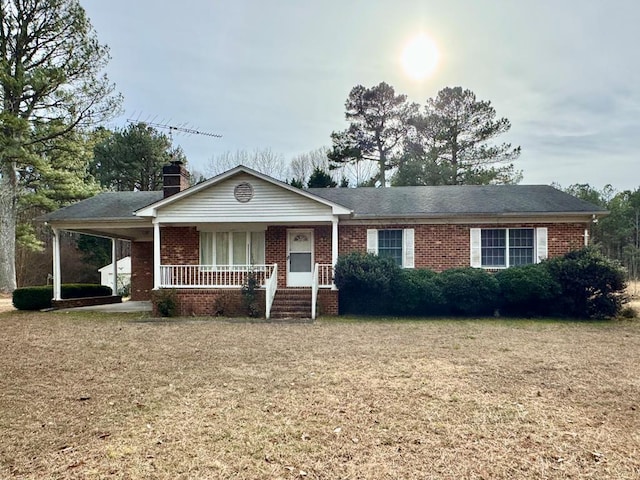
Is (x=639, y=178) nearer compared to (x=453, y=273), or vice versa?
(x=453, y=273)

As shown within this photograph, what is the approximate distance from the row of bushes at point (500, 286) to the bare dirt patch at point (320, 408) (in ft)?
10.9

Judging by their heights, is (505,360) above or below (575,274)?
below

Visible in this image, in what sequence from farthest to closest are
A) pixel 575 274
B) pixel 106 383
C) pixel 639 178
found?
pixel 639 178 → pixel 575 274 → pixel 106 383

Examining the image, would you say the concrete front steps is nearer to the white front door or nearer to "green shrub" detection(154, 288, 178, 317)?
the white front door

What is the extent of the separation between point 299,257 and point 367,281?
10.5 feet

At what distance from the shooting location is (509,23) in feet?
41.7

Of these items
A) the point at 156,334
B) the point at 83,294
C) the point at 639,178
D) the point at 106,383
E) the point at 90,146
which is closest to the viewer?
the point at 106,383

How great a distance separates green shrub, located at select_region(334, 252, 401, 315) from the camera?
1232cm

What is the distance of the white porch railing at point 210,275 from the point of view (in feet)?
44.7

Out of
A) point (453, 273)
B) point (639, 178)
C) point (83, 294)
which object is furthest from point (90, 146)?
point (639, 178)

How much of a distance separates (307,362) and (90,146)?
834 inches

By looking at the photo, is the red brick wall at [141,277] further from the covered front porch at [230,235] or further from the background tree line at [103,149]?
the background tree line at [103,149]

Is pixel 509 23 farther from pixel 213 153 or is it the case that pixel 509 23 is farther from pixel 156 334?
pixel 213 153

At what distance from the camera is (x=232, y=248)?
48.5 ft
